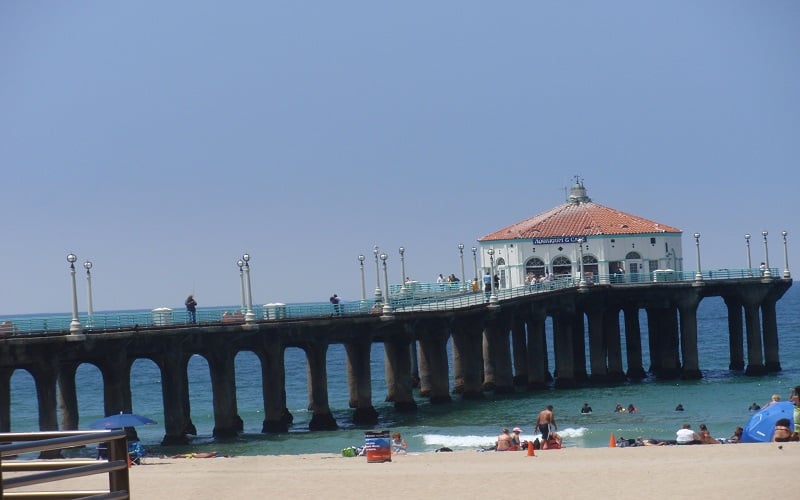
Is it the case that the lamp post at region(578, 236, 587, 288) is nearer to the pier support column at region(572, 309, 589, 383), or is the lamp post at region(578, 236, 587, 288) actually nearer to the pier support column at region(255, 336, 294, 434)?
the pier support column at region(572, 309, 589, 383)

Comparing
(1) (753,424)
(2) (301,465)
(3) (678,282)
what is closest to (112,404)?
(2) (301,465)

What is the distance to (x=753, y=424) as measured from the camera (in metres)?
28.5

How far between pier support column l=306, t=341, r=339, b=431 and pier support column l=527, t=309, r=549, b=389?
1479 centimetres

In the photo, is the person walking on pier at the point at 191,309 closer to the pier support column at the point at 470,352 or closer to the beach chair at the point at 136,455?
the beach chair at the point at 136,455

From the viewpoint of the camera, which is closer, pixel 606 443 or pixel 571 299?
pixel 606 443

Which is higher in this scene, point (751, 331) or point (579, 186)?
point (579, 186)

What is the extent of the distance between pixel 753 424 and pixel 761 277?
1389 inches

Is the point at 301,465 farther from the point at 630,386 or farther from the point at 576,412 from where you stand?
the point at 630,386

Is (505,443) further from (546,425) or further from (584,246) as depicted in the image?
(584,246)

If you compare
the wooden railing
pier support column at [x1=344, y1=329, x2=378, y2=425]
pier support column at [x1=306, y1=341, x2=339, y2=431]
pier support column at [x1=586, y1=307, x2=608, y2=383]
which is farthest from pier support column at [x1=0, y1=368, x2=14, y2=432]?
pier support column at [x1=586, y1=307, x2=608, y2=383]

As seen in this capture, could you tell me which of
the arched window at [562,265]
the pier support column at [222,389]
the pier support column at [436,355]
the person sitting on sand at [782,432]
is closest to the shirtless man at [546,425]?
the person sitting on sand at [782,432]

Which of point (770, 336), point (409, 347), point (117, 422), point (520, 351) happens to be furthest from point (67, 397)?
point (770, 336)

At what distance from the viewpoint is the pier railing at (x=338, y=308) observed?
37.5 meters

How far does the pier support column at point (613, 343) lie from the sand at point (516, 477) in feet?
114
